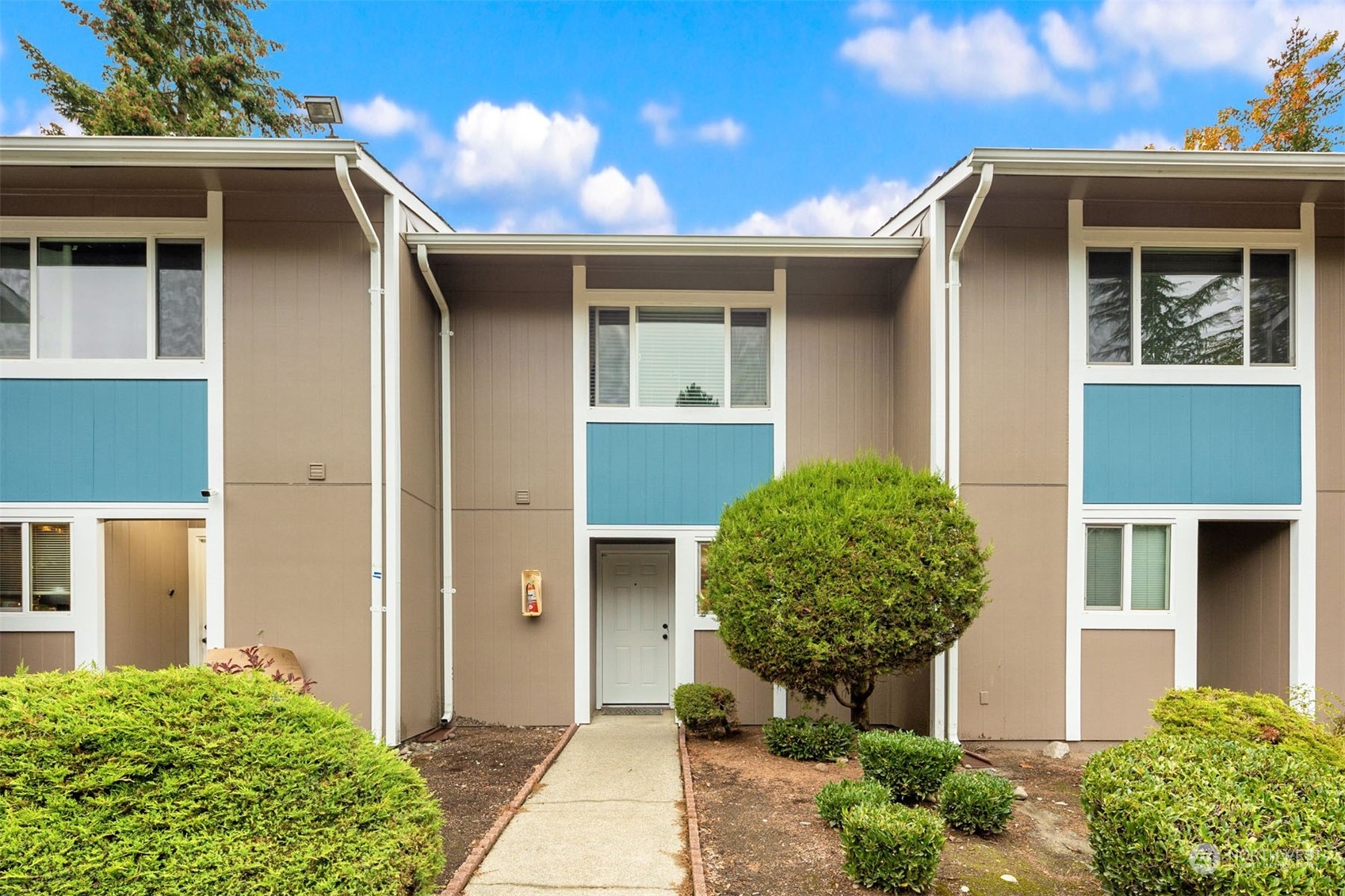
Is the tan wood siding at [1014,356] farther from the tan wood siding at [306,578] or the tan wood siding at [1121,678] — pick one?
the tan wood siding at [306,578]

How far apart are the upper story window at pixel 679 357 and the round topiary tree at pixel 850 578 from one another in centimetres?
218

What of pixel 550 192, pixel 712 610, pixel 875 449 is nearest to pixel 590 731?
pixel 712 610

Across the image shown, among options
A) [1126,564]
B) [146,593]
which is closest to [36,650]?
[146,593]

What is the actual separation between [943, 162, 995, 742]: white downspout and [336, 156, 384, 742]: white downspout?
5471 mm

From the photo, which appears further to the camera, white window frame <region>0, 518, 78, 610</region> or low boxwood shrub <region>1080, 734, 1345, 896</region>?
white window frame <region>0, 518, 78, 610</region>

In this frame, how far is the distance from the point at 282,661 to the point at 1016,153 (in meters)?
8.29

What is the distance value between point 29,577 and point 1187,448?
11562mm

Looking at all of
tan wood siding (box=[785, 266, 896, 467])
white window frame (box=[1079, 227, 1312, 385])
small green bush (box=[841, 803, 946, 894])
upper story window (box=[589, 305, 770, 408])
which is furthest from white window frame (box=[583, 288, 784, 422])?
small green bush (box=[841, 803, 946, 894])

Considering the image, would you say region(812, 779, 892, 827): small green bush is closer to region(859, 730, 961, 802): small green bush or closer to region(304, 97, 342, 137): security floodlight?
region(859, 730, 961, 802): small green bush

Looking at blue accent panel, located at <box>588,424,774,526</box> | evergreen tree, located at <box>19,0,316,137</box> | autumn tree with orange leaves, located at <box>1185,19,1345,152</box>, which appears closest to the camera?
blue accent panel, located at <box>588,424,774,526</box>

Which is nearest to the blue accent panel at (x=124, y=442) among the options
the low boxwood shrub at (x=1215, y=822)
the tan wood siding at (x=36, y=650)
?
the tan wood siding at (x=36, y=650)

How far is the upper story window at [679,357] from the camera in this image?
806 cm

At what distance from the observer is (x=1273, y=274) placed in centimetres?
734

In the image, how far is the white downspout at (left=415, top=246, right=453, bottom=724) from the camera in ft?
25.7
